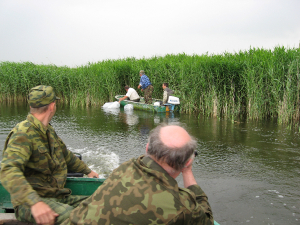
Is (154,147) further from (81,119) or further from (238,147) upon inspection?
(81,119)

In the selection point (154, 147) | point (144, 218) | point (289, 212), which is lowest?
point (289, 212)

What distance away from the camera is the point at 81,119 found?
12.7m

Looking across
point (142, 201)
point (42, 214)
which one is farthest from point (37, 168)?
point (142, 201)

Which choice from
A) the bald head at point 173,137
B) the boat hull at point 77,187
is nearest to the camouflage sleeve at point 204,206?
the bald head at point 173,137

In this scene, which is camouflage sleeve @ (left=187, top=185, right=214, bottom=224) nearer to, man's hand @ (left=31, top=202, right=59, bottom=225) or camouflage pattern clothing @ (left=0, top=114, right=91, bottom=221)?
man's hand @ (left=31, top=202, right=59, bottom=225)

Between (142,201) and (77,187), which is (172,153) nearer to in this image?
(142,201)

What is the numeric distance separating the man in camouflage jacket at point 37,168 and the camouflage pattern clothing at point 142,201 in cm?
64

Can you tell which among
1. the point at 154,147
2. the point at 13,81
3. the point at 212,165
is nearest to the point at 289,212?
the point at 212,165

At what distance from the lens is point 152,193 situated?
5.37ft

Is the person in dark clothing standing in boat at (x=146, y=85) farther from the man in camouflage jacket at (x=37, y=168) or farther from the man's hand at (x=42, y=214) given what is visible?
the man's hand at (x=42, y=214)

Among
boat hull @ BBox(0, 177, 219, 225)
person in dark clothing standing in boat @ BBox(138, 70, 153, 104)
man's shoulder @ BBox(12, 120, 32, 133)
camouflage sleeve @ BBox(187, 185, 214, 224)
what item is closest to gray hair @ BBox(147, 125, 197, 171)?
camouflage sleeve @ BBox(187, 185, 214, 224)

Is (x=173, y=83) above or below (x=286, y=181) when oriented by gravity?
above

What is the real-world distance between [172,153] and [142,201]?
1.15 ft

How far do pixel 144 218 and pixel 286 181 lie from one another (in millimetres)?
4606
